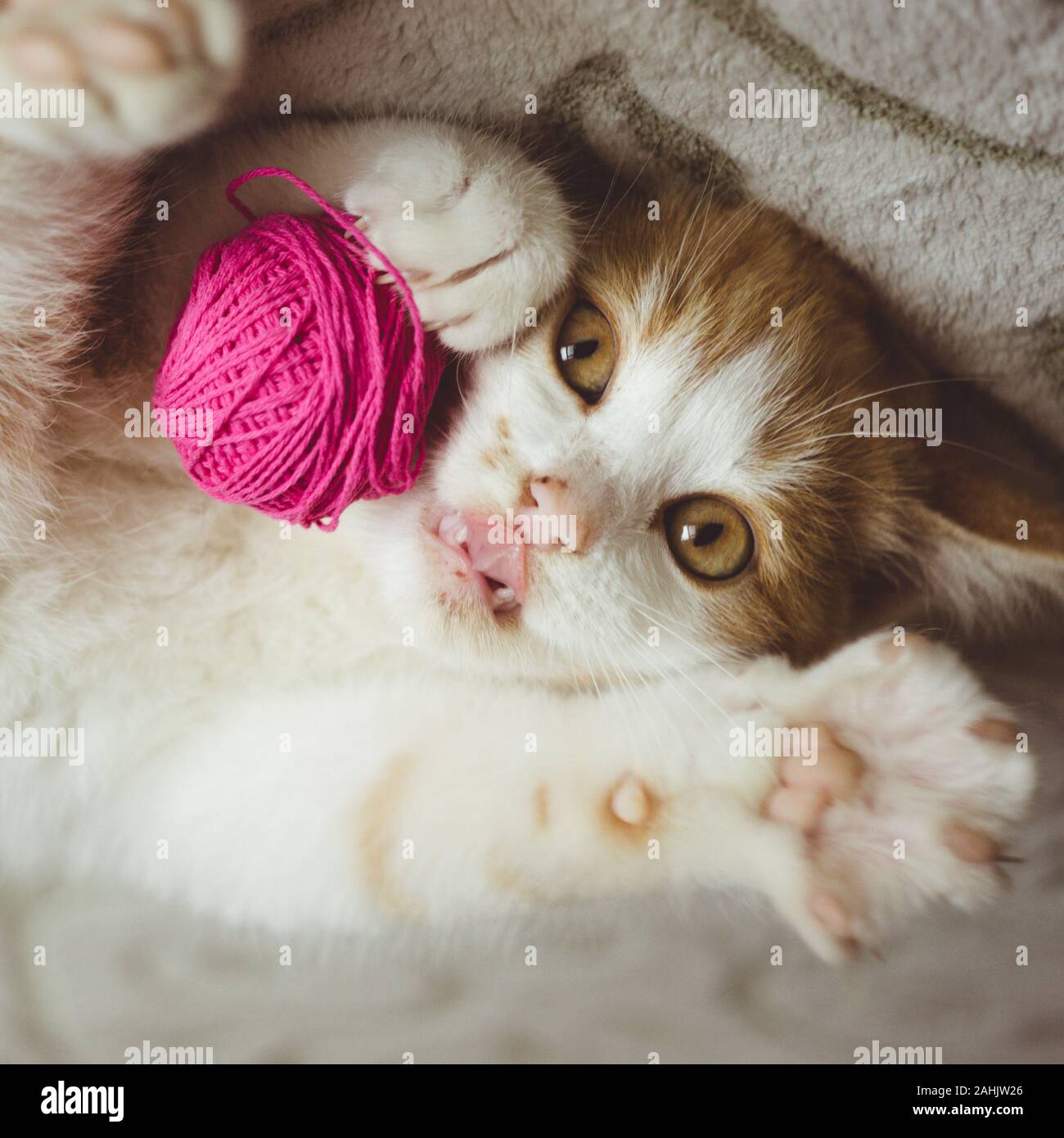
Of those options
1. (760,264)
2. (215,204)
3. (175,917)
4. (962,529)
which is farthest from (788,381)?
(175,917)

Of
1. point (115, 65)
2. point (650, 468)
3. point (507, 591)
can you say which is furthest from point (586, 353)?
point (115, 65)

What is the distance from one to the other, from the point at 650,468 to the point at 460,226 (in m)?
0.26

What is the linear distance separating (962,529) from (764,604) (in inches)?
8.0

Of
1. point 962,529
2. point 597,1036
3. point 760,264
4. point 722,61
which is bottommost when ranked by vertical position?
point 597,1036

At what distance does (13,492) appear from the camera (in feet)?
2.53

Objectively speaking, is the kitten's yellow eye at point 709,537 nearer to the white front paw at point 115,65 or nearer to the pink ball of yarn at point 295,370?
the pink ball of yarn at point 295,370

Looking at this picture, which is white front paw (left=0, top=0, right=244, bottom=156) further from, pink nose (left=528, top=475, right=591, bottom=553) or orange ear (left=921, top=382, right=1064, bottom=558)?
orange ear (left=921, top=382, right=1064, bottom=558)

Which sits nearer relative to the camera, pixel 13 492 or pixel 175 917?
pixel 13 492

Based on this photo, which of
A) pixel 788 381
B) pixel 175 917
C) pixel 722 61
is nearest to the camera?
pixel 722 61

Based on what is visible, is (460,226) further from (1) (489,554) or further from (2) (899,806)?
(2) (899,806)

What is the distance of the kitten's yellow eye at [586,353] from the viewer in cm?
83

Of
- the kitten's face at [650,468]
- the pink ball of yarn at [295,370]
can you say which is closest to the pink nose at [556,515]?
the kitten's face at [650,468]

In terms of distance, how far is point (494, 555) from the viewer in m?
0.80

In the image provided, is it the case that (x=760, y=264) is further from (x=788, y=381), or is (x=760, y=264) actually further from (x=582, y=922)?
(x=582, y=922)
